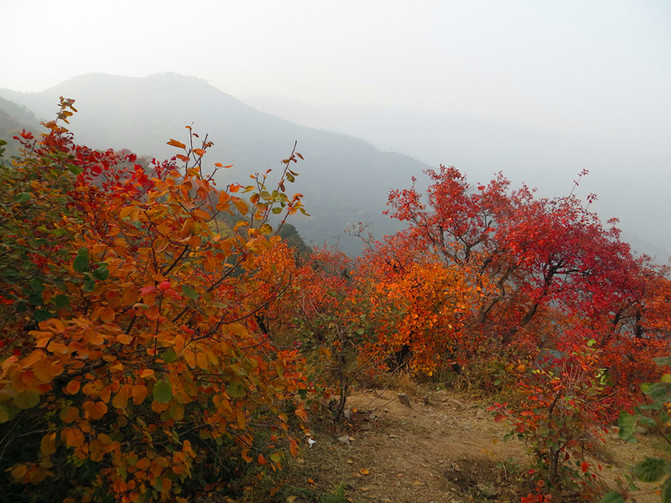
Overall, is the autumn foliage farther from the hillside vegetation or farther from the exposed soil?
the exposed soil

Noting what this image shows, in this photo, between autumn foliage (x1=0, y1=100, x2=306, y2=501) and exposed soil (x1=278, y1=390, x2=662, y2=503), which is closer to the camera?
autumn foliage (x1=0, y1=100, x2=306, y2=501)

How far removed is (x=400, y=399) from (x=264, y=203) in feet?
17.3

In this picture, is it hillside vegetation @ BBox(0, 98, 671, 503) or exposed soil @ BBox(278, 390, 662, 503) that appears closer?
hillside vegetation @ BBox(0, 98, 671, 503)

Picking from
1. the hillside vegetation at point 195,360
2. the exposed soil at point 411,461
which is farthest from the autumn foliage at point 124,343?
the exposed soil at point 411,461

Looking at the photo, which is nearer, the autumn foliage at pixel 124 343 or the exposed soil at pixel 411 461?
the autumn foliage at pixel 124 343

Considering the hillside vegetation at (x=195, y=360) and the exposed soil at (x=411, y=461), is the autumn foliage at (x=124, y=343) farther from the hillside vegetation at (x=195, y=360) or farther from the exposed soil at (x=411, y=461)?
the exposed soil at (x=411, y=461)

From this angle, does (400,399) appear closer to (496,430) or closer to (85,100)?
(496,430)

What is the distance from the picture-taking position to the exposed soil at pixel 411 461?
137 inches

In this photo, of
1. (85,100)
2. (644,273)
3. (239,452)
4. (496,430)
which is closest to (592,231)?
(644,273)

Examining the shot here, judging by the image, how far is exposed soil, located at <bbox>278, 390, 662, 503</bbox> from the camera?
11.4ft

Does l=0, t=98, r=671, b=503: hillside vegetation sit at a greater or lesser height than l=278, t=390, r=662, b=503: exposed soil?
greater

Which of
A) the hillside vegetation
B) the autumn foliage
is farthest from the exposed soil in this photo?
the autumn foliage

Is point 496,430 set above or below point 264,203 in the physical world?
below

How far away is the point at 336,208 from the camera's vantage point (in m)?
161
